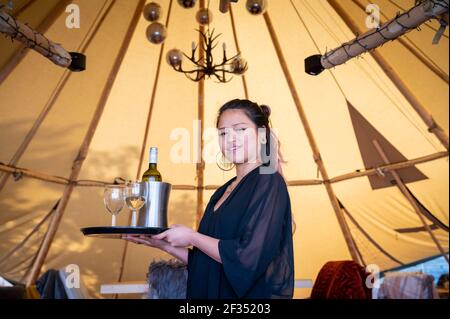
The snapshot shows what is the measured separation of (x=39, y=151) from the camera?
4844 millimetres

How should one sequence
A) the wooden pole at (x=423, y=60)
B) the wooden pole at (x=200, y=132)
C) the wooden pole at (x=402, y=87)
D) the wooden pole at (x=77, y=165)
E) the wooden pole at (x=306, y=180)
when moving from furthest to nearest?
the wooden pole at (x=200, y=132) → the wooden pole at (x=77, y=165) → the wooden pole at (x=306, y=180) → the wooden pole at (x=402, y=87) → the wooden pole at (x=423, y=60)

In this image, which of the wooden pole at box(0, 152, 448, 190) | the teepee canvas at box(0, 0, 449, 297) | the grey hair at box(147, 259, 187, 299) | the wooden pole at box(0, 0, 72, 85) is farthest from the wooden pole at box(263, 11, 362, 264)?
the grey hair at box(147, 259, 187, 299)

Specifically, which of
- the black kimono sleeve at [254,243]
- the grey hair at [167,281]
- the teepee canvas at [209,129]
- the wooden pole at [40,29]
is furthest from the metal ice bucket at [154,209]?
the wooden pole at [40,29]

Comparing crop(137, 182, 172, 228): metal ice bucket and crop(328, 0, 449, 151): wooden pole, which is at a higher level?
crop(328, 0, 449, 151): wooden pole

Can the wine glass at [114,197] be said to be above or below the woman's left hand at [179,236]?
above

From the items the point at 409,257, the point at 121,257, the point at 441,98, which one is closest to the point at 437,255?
the point at 409,257

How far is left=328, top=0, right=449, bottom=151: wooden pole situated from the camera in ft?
13.7

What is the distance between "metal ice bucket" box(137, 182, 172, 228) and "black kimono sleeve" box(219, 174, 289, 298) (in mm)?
427

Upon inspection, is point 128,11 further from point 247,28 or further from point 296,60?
point 296,60

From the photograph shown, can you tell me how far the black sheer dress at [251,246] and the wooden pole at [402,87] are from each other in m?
2.97

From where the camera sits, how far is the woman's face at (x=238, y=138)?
1638 millimetres

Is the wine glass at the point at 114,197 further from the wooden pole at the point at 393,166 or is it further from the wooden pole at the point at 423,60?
the wooden pole at the point at 393,166

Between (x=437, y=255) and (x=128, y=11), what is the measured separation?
3923 millimetres

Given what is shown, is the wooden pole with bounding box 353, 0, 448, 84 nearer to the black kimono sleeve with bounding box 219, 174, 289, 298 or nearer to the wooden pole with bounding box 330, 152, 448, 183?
the wooden pole with bounding box 330, 152, 448, 183
